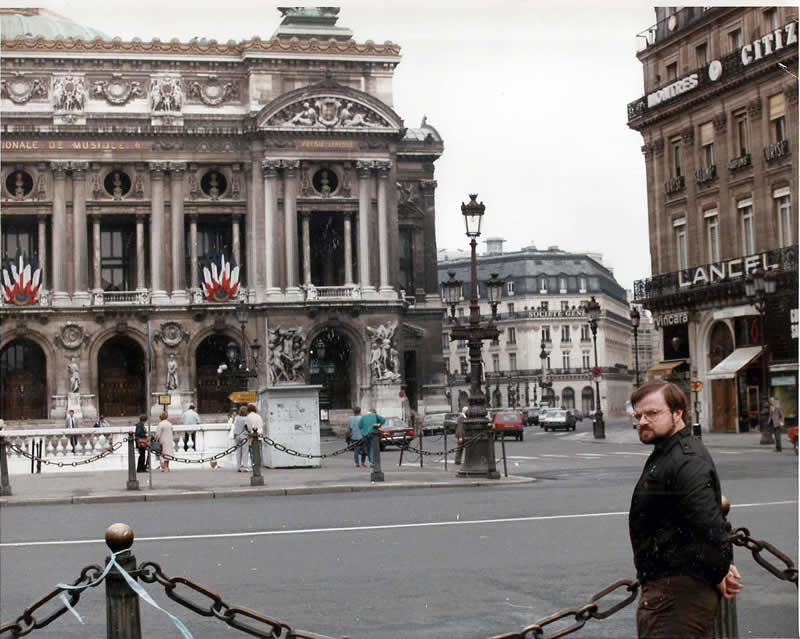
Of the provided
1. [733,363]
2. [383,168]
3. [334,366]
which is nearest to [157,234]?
[334,366]

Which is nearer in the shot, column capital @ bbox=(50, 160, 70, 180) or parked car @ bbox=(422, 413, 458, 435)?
parked car @ bbox=(422, 413, 458, 435)

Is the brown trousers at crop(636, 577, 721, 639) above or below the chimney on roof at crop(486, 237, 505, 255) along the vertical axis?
below

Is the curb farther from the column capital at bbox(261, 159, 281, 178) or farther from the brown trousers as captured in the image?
the column capital at bbox(261, 159, 281, 178)

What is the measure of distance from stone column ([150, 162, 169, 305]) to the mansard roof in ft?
13.9

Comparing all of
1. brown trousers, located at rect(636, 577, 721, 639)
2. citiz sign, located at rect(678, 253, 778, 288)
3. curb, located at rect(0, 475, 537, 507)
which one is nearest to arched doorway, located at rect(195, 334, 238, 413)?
curb, located at rect(0, 475, 537, 507)

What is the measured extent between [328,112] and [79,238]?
35.0 ft

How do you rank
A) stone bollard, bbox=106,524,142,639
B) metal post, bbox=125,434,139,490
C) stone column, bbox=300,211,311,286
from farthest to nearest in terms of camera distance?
stone column, bbox=300,211,311,286, metal post, bbox=125,434,139,490, stone bollard, bbox=106,524,142,639

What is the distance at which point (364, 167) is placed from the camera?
2144 inches

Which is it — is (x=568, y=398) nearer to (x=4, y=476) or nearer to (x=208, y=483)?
(x=4, y=476)

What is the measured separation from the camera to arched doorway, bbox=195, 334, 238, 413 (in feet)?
161

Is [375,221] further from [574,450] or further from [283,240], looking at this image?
[574,450]

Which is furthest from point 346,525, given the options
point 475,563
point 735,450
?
point 735,450

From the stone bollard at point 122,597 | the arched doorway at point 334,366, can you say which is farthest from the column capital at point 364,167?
the stone bollard at point 122,597

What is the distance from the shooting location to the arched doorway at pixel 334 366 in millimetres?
52219
